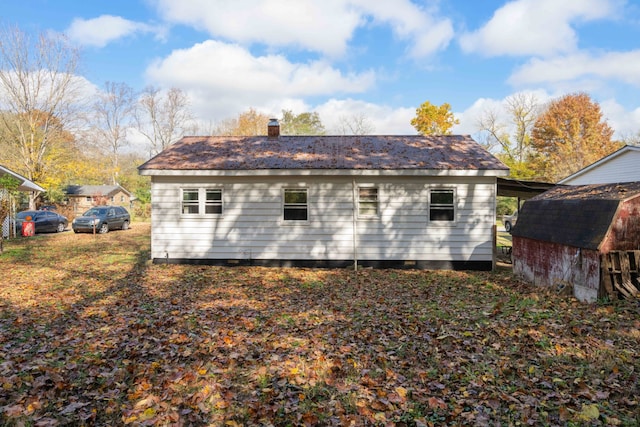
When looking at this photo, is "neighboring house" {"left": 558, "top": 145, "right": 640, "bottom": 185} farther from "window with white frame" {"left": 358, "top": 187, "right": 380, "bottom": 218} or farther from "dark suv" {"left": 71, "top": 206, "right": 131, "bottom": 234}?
"dark suv" {"left": 71, "top": 206, "right": 131, "bottom": 234}

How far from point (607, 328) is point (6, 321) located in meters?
9.93

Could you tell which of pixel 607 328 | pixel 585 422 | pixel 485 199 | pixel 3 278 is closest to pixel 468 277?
pixel 485 199

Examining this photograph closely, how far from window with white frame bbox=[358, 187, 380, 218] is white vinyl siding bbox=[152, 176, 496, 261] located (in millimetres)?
151

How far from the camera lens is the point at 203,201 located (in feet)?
39.7

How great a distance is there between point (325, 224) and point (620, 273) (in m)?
7.49

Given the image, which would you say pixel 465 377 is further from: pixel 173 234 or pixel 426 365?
pixel 173 234

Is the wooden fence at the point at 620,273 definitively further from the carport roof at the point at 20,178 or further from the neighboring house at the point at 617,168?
the carport roof at the point at 20,178

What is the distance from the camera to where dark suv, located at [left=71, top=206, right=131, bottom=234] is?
21531mm

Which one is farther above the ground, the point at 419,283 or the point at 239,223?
the point at 239,223

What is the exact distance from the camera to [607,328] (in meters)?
5.61

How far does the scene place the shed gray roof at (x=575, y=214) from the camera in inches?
284

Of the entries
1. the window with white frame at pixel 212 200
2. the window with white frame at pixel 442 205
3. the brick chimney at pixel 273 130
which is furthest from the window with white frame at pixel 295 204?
the window with white frame at pixel 442 205

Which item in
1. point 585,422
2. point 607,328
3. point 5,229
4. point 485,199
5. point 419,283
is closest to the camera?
point 585,422

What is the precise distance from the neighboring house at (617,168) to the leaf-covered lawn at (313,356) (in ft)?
41.8
